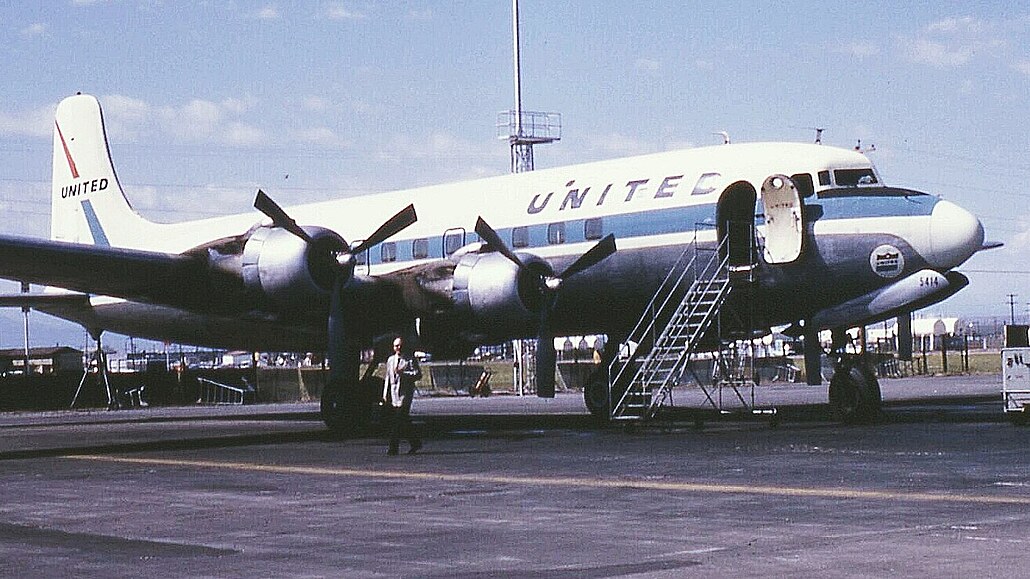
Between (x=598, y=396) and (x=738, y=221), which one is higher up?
(x=738, y=221)

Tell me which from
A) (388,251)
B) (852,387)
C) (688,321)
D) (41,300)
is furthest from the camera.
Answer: (41,300)

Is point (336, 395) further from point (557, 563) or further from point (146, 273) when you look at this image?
point (557, 563)

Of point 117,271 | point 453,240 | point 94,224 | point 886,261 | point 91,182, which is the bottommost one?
point 886,261

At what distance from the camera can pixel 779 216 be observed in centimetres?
2353

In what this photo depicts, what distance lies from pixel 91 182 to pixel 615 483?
24.1 metres

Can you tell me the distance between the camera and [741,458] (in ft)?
58.3

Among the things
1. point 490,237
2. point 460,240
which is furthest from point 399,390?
point 460,240

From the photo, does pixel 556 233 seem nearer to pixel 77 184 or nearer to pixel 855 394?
pixel 855 394

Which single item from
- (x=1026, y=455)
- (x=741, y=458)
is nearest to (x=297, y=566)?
(x=741, y=458)

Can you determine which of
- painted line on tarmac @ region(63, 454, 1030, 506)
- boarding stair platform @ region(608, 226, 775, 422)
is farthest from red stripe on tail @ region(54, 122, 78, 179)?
boarding stair platform @ region(608, 226, 775, 422)

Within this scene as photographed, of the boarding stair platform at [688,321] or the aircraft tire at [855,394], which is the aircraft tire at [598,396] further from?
the aircraft tire at [855,394]

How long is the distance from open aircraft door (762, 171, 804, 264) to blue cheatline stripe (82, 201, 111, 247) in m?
18.8

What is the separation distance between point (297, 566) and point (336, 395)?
15.5 m

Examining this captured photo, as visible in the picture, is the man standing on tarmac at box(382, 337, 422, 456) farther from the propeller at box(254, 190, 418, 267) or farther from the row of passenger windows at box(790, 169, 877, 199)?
the row of passenger windows at box(790, 169, 877, 199)
